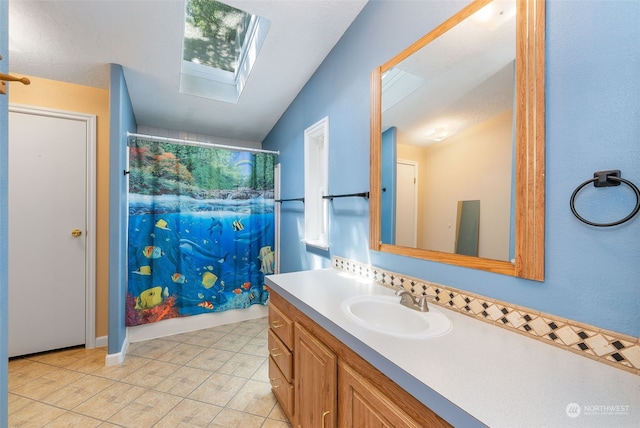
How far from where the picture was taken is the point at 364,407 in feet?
2.76

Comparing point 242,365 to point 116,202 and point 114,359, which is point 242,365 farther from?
point 116,202

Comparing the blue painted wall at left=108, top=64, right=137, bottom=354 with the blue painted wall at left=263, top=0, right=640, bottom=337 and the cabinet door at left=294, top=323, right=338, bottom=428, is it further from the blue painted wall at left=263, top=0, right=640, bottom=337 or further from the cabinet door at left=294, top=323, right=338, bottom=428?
the blue painted wall at left=263, top=0, right=640, bottom=337

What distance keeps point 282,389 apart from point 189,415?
0.59 m

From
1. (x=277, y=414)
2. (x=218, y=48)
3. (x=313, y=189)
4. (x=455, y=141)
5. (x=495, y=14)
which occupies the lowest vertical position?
(x=277, y=414)

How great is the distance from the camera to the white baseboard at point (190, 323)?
242 cm

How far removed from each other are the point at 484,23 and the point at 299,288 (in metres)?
1.45

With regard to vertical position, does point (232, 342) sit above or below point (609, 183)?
below

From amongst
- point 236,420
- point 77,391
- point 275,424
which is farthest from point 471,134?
point 77,391

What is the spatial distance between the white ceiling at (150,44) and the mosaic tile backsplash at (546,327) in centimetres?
178

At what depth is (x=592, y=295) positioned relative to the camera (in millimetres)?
753

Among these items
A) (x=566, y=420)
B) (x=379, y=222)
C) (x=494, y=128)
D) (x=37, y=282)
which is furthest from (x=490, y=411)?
(x=37, y=282)

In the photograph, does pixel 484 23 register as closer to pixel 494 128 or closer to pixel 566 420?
pixel 494 128

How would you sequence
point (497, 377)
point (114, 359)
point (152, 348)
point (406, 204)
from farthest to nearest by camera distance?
point (152, 348) → point (114, 359) → point (406, 204) → point (497, 377)

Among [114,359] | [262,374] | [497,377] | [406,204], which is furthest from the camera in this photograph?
[114,359]
